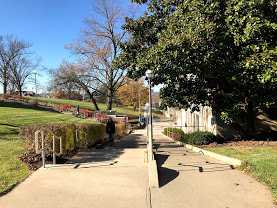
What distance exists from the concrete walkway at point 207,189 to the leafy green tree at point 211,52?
7.11 meters

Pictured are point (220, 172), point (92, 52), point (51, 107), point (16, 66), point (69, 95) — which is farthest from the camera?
point (69, 95)

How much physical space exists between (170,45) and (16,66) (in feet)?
301

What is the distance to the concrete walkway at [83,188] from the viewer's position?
967cm

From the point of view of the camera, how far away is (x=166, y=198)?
10227mm

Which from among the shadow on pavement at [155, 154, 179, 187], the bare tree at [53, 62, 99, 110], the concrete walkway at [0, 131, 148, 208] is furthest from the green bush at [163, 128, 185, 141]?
the bare tree at [53, 62, 99, 110]

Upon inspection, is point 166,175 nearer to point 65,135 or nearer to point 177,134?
point 65,135

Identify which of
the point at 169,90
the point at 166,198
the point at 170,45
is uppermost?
the point at 170,45

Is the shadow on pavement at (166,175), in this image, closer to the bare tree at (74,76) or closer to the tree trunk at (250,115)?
the tree trunk at (250,115)

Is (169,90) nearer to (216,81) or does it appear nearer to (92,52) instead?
(216,81)

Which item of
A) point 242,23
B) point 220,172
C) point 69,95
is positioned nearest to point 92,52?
point 242,23

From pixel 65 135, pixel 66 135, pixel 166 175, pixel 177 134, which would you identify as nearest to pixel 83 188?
pixel 166 175

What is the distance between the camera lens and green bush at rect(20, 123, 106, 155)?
1535 centimetres

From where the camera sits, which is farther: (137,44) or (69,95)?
(69,95)

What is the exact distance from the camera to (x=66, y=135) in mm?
17609
